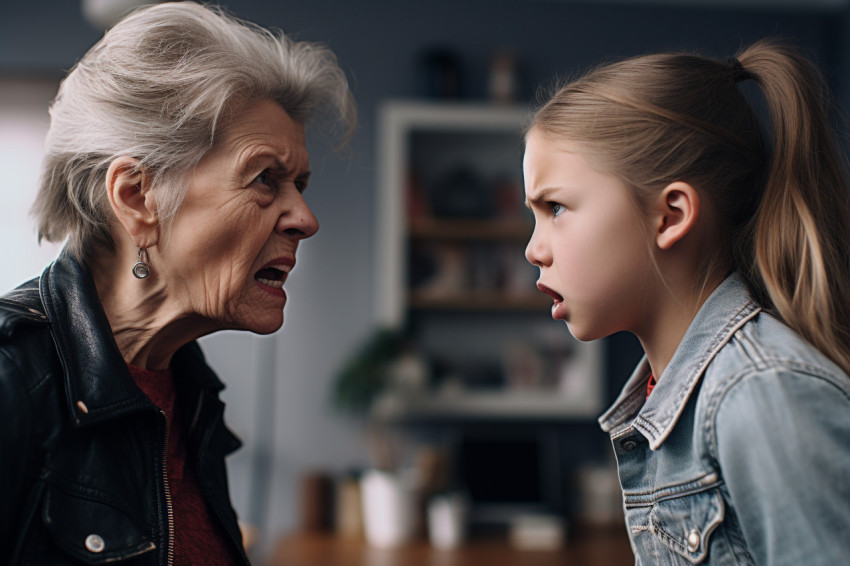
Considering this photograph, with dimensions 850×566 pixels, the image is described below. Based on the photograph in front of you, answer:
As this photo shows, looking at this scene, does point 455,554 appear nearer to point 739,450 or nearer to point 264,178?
point 264,178

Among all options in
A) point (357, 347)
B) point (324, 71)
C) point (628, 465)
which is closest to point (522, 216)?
point (357, 347)

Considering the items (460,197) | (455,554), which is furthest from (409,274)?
(455,554)

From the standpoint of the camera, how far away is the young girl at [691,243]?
82cm

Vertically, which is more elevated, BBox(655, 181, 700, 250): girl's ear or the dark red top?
BBox(655, 181, 700, 250): girl's ear

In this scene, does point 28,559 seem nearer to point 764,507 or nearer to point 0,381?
point 0,381

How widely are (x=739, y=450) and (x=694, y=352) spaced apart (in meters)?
0.18

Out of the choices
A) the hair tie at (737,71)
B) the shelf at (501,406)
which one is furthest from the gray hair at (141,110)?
the shelf at (501,406)

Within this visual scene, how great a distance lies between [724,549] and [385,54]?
9.78ft

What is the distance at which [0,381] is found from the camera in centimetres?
81

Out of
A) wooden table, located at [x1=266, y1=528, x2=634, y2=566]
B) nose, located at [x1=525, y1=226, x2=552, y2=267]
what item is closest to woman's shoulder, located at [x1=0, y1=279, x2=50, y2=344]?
nose, located at [x1=525, y1=226, x2=552, y2=267]

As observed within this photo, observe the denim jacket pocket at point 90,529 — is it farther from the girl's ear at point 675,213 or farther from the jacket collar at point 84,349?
the girl's ear at point 675,213

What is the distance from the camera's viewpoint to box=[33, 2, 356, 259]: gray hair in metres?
1.03

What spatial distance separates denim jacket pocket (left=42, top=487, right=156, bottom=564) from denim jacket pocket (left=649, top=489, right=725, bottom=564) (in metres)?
0.63

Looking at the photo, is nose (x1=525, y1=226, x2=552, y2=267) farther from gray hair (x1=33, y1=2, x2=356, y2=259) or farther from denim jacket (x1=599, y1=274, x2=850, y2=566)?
gray hair (x1=33, y1=2, x2=356, y2=259)
